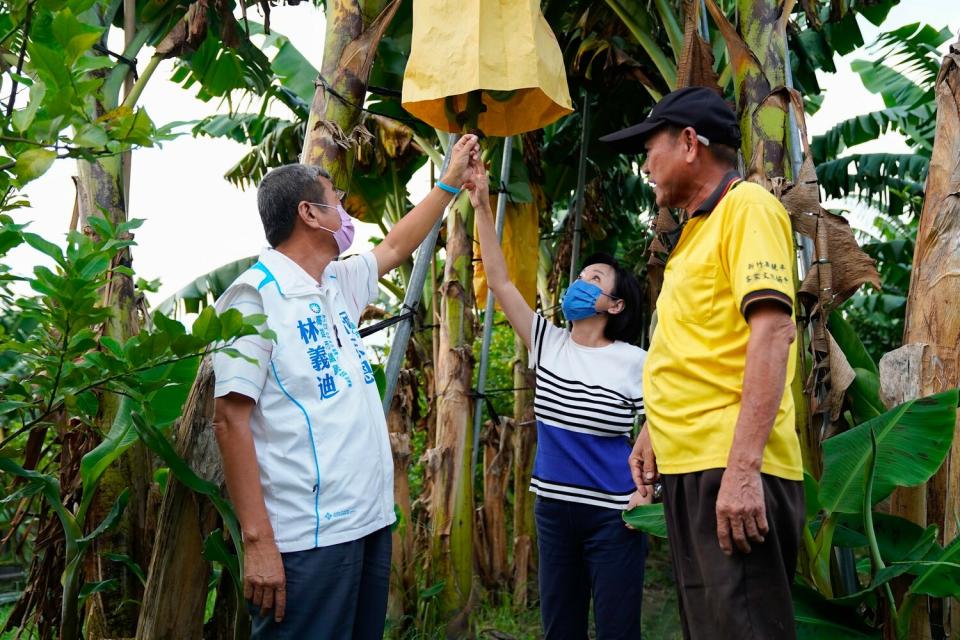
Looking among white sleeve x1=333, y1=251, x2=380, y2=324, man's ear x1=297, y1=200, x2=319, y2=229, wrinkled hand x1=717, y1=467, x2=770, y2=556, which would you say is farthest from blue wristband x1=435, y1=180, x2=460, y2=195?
wrinkled hand x1=717, y1=467, x2=770, y2=556

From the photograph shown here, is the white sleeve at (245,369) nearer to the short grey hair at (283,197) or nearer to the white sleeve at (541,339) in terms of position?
the short grey hair at (283,197)

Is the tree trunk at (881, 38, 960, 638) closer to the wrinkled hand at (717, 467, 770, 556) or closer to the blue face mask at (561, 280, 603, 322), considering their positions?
the blue face mask at (561, 280, 603, 322)

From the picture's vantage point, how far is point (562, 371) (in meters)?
2.78

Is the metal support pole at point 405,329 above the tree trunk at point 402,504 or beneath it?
above

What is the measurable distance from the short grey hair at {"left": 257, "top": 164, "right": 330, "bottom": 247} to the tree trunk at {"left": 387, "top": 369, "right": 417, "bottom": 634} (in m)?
2.23

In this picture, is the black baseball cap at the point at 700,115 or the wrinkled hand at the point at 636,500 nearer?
the black baseball cap at the point at 700,115

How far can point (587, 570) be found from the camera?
2.67 meters

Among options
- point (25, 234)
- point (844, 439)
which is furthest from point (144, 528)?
point (844, 439)

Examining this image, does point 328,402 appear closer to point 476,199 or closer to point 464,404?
point 476,199

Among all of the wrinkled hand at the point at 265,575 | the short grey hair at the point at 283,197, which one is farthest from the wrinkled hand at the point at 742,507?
the short grey hair at the point at 283,197

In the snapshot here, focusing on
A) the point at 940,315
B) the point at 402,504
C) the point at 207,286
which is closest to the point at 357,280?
the point at 940,315

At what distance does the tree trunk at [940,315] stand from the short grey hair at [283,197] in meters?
1.98

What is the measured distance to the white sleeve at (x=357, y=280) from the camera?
218cm

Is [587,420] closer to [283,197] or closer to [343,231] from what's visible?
[343,231]
